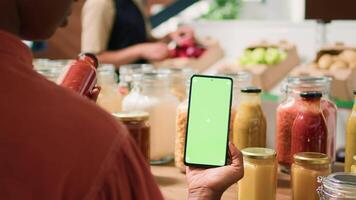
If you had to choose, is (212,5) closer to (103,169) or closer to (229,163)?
(229,163)

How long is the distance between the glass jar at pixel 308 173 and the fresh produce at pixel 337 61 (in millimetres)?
1345

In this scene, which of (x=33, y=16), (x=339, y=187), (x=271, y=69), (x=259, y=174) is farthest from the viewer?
(x=271, y=69)

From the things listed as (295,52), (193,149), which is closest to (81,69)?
(193,149)

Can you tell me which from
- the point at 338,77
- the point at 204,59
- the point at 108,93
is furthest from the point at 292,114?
the point at 204,59

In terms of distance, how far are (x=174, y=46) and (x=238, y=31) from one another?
461 millimetres

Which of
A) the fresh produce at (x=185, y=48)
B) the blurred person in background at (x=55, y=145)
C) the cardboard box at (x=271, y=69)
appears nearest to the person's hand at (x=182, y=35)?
the fresh produce at (x=185, y=48)

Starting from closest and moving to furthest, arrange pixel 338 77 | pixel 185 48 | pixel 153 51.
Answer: pixel 338 77
pixel 153 51
pixel 185 48

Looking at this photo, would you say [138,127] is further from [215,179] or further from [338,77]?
[338,77]

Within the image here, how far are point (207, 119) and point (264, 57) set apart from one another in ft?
5.70

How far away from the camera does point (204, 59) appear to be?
11.2 feet

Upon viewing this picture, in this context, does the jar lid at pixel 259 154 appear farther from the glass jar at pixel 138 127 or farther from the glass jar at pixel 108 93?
the glass jar at pixel 108 93

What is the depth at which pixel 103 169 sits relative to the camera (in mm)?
739

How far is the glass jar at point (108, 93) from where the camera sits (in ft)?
6.49

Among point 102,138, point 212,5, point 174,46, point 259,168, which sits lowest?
point 259,168
